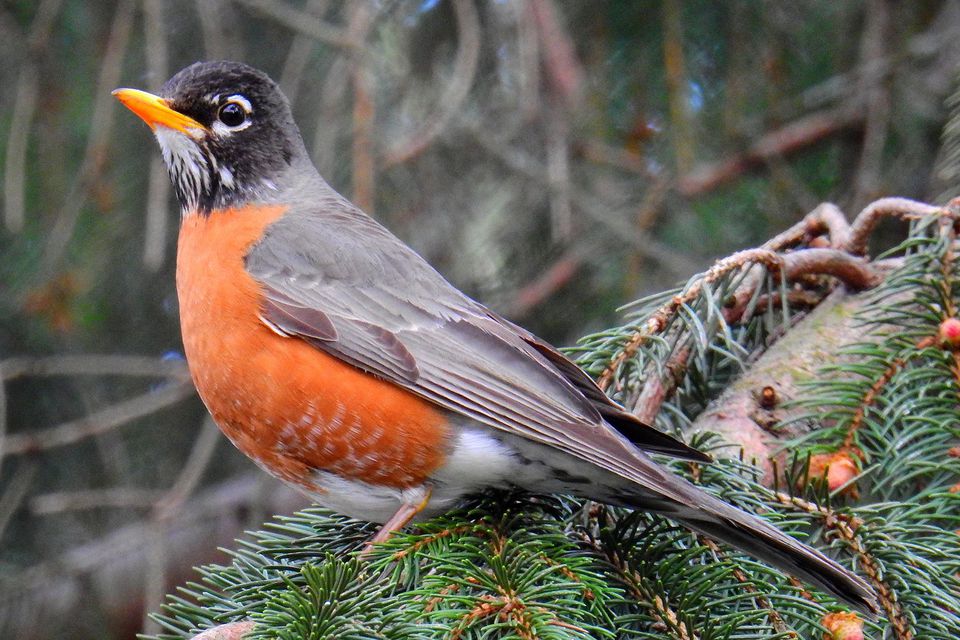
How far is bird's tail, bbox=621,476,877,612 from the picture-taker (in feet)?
6.70

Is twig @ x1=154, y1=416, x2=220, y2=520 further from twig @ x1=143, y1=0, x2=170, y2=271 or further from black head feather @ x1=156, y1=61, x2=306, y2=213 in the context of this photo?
black head feather @ x1=156, y1=61, x2=306, y2=213

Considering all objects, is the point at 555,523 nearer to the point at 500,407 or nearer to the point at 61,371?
the point at 500,407

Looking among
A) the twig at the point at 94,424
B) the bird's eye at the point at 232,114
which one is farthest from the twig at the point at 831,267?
the twig at the point at 94,424

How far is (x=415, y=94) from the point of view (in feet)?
13.4

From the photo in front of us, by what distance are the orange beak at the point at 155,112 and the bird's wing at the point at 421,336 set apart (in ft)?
1.39

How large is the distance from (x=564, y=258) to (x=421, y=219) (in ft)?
1.85

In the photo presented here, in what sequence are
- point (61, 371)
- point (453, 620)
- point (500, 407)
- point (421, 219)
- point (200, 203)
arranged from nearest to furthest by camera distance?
point (453, 620) → point (500, 407) → point (200, 203) → point (61, 371) → point (421, 219)

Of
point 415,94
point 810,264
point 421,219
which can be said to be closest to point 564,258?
point 421,219

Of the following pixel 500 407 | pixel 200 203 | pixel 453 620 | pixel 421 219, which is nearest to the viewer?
pixel 453 620

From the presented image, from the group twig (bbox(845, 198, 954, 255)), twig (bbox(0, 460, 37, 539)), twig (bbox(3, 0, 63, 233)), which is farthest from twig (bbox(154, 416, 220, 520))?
twig (bbox(845, 198, 954, 255))

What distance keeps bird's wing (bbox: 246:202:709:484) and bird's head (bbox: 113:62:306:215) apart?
0.76 feet

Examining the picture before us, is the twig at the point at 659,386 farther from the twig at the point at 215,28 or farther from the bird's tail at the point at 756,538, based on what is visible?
the twig at the point at 215,28

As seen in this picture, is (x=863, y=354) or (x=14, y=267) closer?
A: (x=863, y=354)

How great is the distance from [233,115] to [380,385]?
1.24 m
